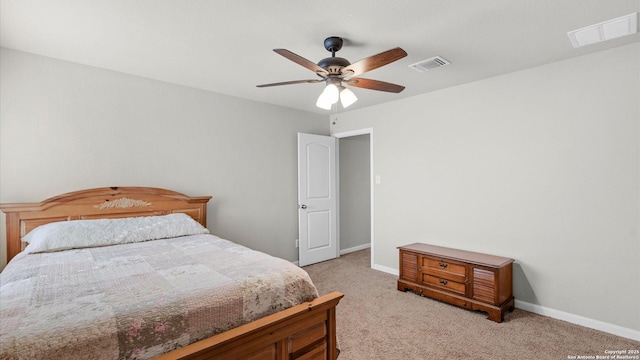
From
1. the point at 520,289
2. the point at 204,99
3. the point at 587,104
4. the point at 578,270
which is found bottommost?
the point at 520,289

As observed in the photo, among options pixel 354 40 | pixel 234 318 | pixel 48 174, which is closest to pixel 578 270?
pixel 354 40

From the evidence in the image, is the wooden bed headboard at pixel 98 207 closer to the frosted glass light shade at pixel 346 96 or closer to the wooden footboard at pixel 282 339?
the frosted glass light shade at pixel 346 96

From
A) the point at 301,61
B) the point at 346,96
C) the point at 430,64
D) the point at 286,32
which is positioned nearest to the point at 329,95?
the point at 346,96

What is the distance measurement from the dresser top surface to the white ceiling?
1876mm

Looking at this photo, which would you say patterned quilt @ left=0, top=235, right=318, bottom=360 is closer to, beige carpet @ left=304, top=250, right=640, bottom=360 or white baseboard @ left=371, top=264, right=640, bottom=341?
beige carpet @ left=304, top=250, right=640, bottom=360

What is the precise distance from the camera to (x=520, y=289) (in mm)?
3059

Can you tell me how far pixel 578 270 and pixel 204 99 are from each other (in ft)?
Result: 13.8

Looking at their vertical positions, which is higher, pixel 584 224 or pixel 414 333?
pixel 584 224

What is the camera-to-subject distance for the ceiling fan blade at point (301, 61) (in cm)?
193

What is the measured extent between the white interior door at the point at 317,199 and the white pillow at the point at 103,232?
1.85 m

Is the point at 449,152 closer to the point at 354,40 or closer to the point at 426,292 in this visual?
the point at 426,292

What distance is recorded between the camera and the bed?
1165 millimetres

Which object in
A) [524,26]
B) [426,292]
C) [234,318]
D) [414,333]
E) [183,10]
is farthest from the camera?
[426,292]

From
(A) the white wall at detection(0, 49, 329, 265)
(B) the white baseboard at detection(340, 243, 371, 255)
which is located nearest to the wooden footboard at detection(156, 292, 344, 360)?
(A) the white wall at detection(0, 49, 329, 265)
